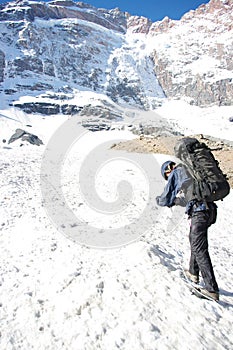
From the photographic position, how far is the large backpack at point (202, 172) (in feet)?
15.8

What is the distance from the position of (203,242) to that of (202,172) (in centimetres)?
130

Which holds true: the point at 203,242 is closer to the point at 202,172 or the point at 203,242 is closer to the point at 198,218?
the point at 198,218

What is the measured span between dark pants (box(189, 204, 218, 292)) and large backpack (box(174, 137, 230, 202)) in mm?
349

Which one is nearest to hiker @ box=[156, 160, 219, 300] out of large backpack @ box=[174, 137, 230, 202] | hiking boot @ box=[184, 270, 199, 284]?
large backpack @ box=[174, 137, 230, 202]

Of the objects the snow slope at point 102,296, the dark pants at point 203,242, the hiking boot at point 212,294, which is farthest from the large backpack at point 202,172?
the snow slope at point 102,296

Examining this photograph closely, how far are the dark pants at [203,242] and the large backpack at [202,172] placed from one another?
1.15 feet

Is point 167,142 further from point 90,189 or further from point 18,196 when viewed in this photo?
point 18,196

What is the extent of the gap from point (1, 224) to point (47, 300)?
470 cm

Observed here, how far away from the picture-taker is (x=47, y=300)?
540 cm

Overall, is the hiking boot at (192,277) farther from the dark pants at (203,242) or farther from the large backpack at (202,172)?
the large backpack at (202,172)

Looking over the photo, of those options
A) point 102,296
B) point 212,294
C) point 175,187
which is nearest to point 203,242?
point 212,294

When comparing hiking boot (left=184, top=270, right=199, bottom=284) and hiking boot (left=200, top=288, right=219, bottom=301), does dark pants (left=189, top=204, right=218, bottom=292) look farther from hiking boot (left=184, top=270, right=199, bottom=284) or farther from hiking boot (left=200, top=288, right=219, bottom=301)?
hiking boot (left=184, top=270, right=199, bottom=284)

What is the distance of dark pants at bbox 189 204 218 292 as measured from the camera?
16.9 feet

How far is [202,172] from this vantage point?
488 cm
